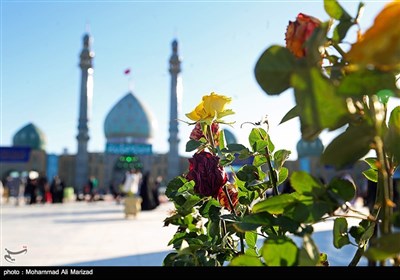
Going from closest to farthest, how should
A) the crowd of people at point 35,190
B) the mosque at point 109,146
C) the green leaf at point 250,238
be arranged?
the green leaf at point 250,238
the crowd of people at point 35,190
the mosque at point 109,146

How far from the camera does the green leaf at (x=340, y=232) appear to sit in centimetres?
53

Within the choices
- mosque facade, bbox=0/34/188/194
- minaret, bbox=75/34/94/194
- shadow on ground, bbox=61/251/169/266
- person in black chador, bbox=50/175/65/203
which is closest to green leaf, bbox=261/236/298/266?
shadow on ground, bbox=61/251/169/266

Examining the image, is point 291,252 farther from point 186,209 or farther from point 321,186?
point 186,209

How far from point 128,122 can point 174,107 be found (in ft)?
13.1

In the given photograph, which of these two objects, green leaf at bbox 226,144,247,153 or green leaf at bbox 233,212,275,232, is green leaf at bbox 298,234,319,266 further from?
green leaf at bbox 226,144,247,153

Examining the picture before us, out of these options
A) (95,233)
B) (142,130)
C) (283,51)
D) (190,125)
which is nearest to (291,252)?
(283,51)

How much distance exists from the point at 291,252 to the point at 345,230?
7.9 inches

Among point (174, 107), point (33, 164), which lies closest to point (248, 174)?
point (174, 107)

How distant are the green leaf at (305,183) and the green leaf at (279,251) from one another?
5cm

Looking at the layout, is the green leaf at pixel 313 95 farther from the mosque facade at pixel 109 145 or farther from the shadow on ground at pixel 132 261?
the mosque facade at pixel 109 145

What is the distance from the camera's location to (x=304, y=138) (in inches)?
13.1

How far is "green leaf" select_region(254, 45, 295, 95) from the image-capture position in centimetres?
32

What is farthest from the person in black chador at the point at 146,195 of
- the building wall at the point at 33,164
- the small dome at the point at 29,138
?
the small dome at the point at 29,138

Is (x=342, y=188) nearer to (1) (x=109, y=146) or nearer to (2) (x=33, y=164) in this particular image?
(1) (x=109, y=146)
